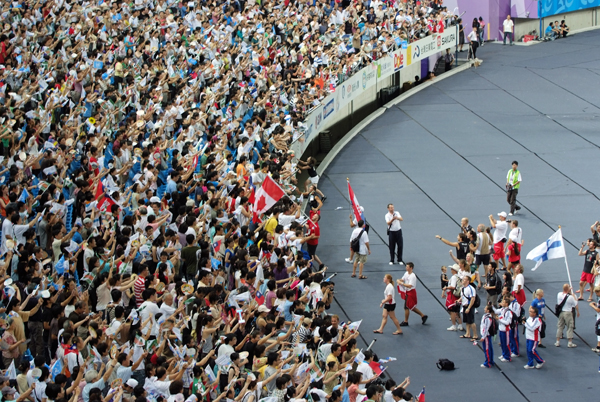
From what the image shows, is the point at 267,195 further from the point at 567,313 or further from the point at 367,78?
the point at 367,78

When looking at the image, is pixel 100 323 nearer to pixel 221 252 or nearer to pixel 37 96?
pixel 221 252

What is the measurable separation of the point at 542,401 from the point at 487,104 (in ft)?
64.0

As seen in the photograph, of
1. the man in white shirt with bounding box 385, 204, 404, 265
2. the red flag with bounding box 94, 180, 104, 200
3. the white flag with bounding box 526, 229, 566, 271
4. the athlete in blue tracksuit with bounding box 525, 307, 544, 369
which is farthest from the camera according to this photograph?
the man in white shirt with bounding box 385, 204, 404, 265

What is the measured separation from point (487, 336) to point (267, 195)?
491 centimetres

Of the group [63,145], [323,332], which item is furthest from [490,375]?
[63,145]

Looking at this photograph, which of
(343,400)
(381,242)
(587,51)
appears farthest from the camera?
(587,51)

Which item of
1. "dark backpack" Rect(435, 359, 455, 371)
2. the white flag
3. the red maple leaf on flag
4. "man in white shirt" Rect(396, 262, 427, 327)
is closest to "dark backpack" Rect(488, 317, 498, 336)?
"dark backpack" Rect(435, 359, 455, 371)

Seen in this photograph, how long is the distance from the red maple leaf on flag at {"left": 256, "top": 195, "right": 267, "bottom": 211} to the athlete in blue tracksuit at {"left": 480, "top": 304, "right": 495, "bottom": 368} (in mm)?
4684

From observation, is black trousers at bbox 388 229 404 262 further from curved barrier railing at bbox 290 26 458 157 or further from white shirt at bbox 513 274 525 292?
curved barrier railing at bbox 290 26 458 157

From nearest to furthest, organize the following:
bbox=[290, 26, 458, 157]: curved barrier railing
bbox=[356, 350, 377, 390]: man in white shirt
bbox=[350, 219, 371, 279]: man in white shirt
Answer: bbox=[356, 350, 377, 390]: man in white shirt
bbox=[350, 219, 371, 279]: man in white shirt
bbox=[290, 26, 458, 157]: curved barrier railing

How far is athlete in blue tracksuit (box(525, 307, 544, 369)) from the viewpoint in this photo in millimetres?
15070

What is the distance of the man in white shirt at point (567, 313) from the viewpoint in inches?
622

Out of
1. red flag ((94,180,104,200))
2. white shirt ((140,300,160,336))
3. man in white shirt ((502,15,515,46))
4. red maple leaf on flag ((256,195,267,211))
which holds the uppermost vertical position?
man in white shirt ((502,15,515,46))

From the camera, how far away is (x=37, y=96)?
59.2 ft
